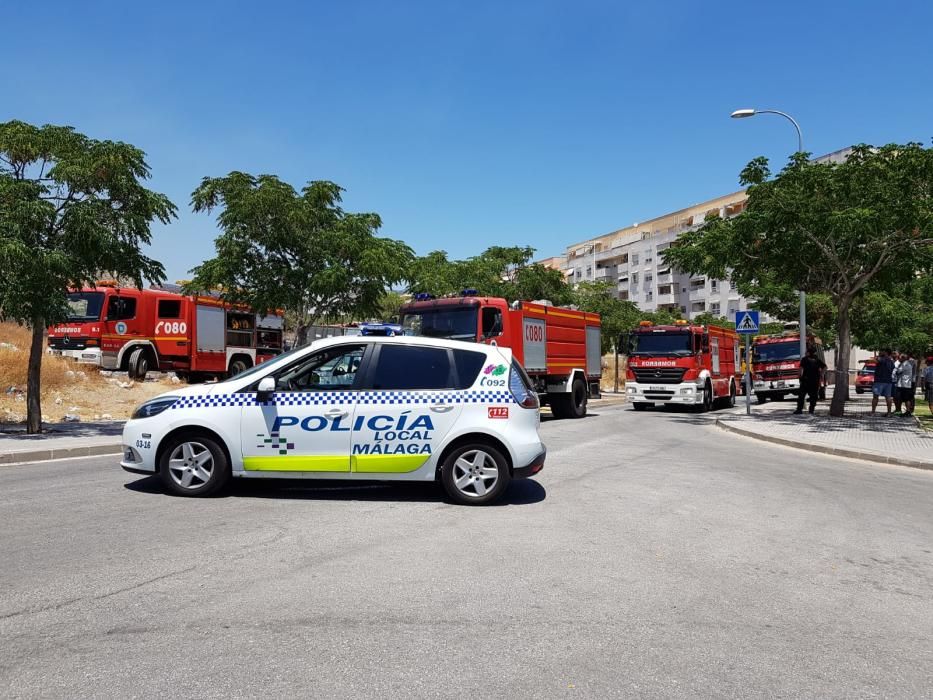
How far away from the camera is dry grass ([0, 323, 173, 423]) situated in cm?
1867

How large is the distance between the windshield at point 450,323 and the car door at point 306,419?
30.1ft

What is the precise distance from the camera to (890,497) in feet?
29.3

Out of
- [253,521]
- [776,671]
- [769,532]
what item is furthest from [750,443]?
[776,671]

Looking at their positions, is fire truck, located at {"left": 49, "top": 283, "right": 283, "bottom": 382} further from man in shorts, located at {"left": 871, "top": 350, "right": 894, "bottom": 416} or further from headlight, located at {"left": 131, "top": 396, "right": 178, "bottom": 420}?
man in shorts, located at {"left": 871, "top": 350, "right": 894, "bottom": 416}

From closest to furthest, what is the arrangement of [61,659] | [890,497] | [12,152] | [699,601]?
[61,659]
[699,601]
[890,497]
[12,152]

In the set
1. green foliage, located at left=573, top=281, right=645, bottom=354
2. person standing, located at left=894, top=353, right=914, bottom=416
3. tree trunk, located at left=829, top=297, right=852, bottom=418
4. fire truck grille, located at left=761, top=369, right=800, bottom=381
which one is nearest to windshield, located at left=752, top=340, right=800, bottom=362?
fire truck grille, located at left=761, top=369, right=800, bottom=381

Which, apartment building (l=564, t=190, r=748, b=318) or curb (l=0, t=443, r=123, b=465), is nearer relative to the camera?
curb (l=0, t=443, r=123, b=465)

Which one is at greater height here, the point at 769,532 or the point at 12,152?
the point at 12,152

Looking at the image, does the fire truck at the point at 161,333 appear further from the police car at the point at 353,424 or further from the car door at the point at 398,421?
the car door at the point at 398,421

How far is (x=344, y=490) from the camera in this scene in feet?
27.4

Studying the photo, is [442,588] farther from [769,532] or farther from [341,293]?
[341,293]

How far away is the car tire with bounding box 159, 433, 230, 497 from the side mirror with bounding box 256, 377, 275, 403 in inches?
26.6

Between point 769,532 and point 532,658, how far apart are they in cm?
385

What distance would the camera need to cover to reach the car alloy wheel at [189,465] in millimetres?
7715
